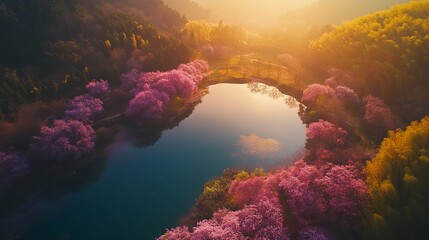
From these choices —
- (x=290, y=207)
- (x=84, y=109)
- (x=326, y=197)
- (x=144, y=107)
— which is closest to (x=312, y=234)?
(x=290, y=207)

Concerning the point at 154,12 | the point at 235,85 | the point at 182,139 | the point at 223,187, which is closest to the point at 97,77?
the point at 182,139

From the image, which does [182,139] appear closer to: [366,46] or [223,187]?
[223,187]

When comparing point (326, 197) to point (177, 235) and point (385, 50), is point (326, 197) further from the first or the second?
point (385, 50)

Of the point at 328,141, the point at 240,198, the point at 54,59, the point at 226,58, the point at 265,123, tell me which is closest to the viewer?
the point at 240,198

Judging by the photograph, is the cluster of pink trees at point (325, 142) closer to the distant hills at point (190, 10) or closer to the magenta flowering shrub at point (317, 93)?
the magenta flowering shrub at point (317, 93)

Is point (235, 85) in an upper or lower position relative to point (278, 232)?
upper

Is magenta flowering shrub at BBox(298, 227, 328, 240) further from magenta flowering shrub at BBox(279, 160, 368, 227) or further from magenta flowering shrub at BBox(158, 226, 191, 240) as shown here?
magenta flowering shrub at BBox(158, 226, 191, 240)
